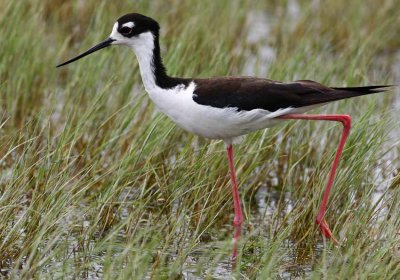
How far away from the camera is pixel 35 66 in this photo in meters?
5.91

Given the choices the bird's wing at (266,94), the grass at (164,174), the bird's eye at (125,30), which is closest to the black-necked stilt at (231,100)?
the bird's wing at (266,94)

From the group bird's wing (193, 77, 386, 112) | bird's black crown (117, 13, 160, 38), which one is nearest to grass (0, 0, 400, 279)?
bird's wing (193, 77, 386, 112)

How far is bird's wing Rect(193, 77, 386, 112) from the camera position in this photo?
4371 millimetres

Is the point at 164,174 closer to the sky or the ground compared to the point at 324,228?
closer to the sky

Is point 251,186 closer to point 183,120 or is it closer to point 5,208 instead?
point 183,120

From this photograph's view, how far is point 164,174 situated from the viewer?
4766 mm

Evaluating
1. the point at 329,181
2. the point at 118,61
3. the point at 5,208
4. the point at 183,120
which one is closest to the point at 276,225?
the point at 329,181

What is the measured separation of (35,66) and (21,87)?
0.23m

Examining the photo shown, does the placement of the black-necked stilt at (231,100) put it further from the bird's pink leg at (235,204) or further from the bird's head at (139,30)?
the bird's pink leg at (235,204)

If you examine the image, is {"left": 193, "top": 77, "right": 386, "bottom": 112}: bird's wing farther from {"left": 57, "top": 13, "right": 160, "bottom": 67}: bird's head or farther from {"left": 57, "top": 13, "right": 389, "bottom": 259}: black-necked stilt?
{"left": 57, "top": 13, "right": 160, "bottom": 67}: bird's head

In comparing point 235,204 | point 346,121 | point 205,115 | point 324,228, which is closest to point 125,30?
point 205,115

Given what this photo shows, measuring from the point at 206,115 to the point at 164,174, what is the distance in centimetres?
55

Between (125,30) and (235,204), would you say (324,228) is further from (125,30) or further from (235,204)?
(125,30)

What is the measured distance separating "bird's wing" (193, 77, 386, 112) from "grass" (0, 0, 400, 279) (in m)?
0.38
